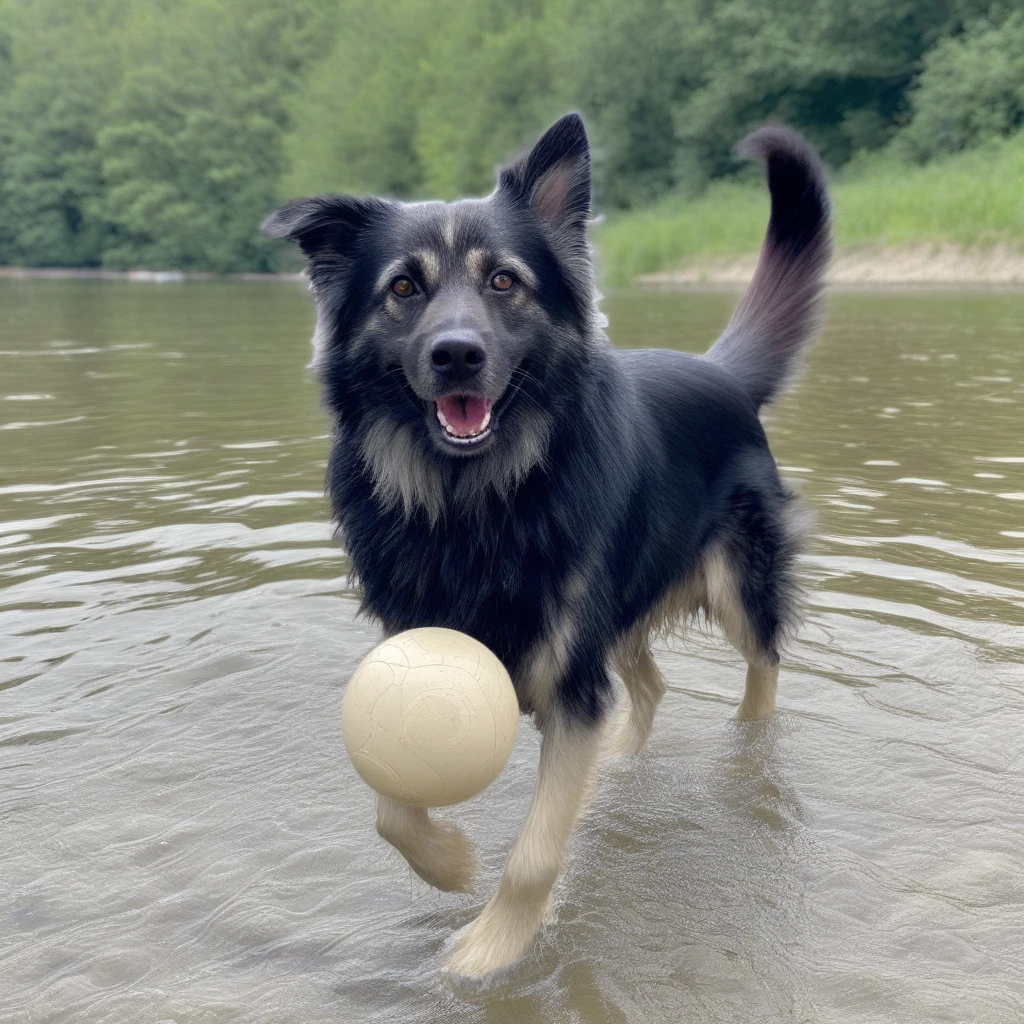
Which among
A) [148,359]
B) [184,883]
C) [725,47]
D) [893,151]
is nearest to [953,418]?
[184,883]

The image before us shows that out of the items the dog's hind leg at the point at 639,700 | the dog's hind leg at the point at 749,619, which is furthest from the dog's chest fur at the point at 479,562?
the dog's hind leg at the point at 749,619

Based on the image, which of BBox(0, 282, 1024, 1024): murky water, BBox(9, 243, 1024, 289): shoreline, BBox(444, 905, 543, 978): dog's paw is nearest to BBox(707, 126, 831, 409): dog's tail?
BBox(0, 282, 1024, 1024): murky water

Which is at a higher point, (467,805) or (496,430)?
(496,430)

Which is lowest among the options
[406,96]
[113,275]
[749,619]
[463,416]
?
[113,275]

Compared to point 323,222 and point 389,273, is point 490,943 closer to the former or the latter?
point 389,273

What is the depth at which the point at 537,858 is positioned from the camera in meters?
3.21

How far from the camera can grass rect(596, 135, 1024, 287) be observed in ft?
90.9

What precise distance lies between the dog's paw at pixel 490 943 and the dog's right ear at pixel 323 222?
2.10 meters

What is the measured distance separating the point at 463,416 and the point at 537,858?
130cm

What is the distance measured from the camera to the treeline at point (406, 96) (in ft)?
141

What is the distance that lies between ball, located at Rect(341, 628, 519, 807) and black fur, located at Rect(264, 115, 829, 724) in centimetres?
27

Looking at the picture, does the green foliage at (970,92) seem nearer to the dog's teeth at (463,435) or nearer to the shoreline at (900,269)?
the shoreline at (900,269)

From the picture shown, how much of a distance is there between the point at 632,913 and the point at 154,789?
1767 mm

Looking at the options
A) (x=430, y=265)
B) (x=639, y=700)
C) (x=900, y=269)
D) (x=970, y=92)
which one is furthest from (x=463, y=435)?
(x=970, y=92)
